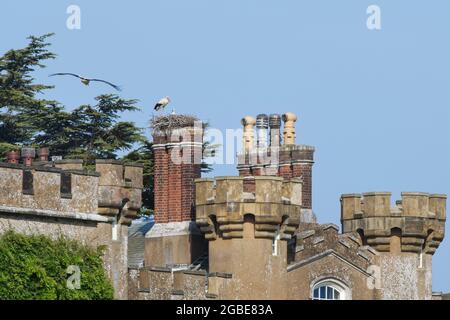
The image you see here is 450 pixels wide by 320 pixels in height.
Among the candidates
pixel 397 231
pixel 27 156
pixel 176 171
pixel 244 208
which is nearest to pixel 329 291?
pixel 397 231

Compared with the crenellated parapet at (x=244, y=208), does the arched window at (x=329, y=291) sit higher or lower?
lower

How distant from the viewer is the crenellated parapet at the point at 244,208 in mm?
64375

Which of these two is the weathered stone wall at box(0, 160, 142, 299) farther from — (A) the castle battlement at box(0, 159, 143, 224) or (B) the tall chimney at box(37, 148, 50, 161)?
(B) the tall chimney at box(37, 148, 50, 161)

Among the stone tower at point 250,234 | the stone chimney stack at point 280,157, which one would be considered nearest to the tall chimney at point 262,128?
the stone chimney stack at point 280,157

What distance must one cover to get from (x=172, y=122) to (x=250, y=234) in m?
5.02

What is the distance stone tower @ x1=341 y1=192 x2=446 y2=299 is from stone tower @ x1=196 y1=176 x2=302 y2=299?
3.98m

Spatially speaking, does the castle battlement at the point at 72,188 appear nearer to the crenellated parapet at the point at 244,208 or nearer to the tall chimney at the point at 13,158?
the tall chimney at the point at 13,158

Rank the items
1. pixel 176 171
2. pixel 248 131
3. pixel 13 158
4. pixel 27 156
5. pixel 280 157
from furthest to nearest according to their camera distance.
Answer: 1. pixel 248 131
2. pixel 280 157
3. pixel 176 171
4. pixel 13 158
5. pixel 27 156

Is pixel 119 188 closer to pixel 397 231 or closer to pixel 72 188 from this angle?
pixel 72 188

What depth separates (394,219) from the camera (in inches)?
2685

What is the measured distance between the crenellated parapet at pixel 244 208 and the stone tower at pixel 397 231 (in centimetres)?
384

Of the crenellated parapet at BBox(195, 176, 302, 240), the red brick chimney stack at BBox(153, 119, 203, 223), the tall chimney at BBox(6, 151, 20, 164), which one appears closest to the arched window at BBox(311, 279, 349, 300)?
the crenellated parapet at BBox(195, 176, 302, 240)

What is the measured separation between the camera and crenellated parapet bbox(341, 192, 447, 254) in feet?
224
